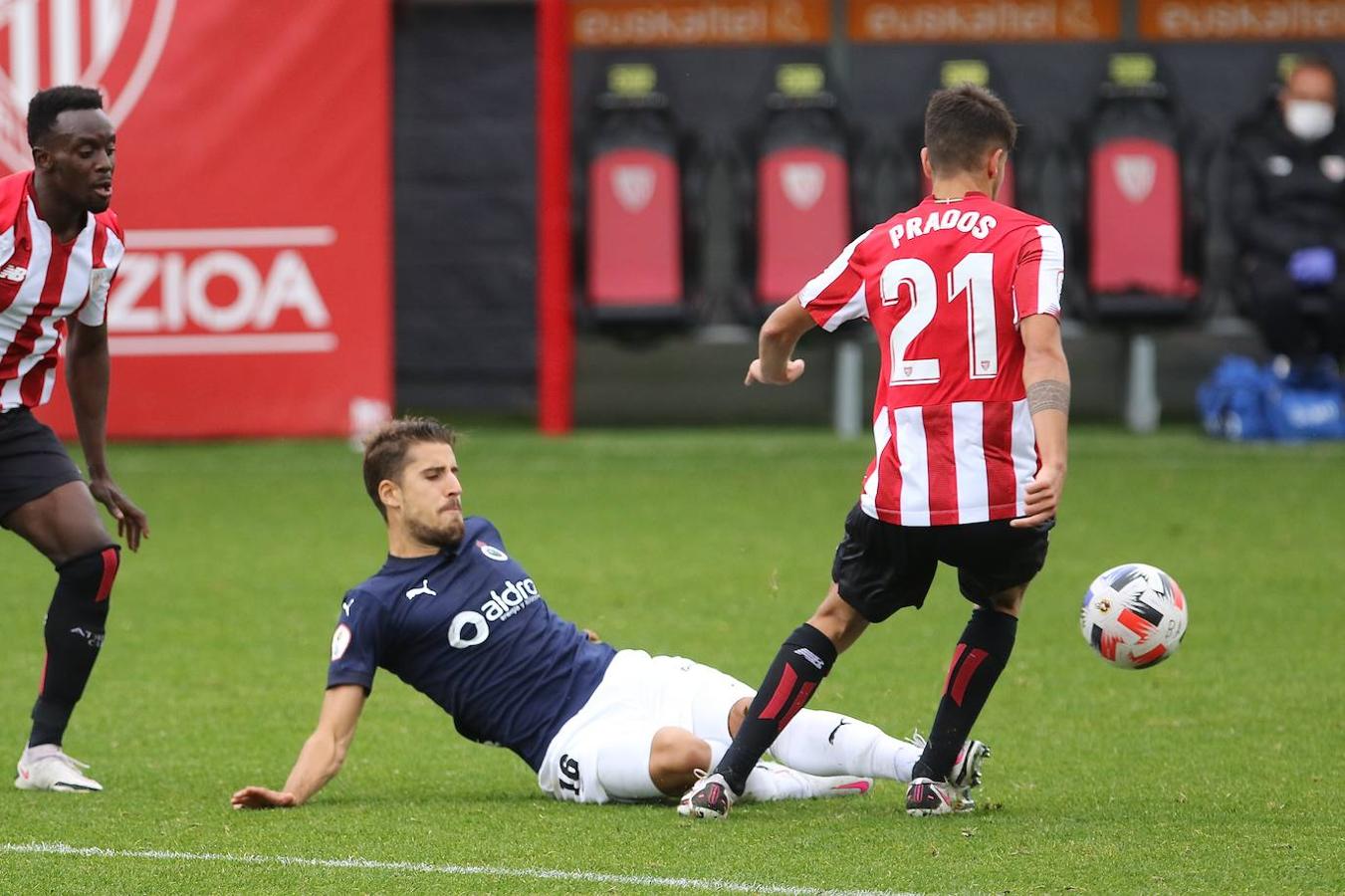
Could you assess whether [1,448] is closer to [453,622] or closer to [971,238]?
[453,622]

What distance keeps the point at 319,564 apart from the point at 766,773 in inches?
182

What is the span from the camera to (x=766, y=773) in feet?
17.5

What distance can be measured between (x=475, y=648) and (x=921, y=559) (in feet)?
3.78

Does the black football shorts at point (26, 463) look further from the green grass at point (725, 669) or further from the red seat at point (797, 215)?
the red seat at point (797, 215)

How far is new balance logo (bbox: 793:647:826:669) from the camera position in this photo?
5000 mm

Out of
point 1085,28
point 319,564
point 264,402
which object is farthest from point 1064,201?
point 319,564

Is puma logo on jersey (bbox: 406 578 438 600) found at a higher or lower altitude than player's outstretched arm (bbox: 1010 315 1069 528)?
lower

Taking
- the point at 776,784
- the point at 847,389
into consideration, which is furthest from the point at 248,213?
the point at 776,784

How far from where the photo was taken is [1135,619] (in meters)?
5.05

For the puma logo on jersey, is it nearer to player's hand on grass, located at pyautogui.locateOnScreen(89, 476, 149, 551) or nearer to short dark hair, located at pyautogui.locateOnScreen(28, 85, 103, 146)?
player's hand on grass, located at pyautogui.locateOnScreen(89, 476, 149, 551)

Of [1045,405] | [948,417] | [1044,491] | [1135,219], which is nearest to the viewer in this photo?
[1044,491]

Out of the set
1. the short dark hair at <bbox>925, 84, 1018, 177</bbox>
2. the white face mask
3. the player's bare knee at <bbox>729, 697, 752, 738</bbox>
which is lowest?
the player's bare knee at <bbox>729, 697, 752, 738</bbox>

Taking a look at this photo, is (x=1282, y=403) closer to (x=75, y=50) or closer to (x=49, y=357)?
(x=75, y=50)

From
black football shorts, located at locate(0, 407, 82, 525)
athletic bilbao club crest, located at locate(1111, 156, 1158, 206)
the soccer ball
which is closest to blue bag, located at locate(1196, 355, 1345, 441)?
athletic bilbao club crest, located at locate(1111, 156, 1158, 206)
